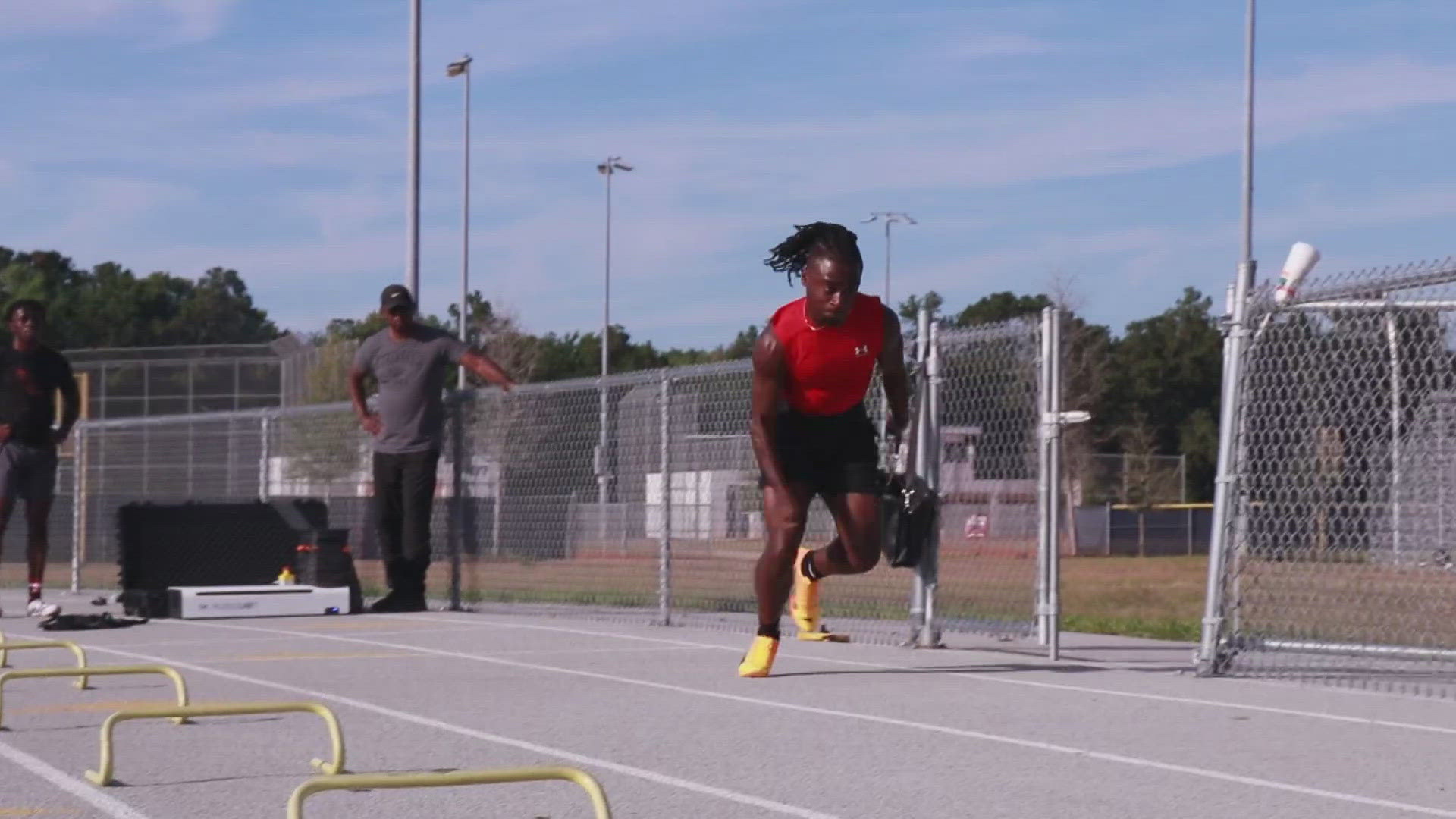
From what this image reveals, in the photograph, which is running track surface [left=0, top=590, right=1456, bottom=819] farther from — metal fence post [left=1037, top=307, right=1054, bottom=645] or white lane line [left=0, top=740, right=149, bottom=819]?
metal fence post [left=1037, top=307, right=1054, bottom=645]

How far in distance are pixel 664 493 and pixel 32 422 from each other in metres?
4.18

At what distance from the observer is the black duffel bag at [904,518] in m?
8.96

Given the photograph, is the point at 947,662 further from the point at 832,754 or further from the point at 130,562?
the point at 130,562

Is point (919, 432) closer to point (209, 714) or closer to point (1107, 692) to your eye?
point (1107, 692)

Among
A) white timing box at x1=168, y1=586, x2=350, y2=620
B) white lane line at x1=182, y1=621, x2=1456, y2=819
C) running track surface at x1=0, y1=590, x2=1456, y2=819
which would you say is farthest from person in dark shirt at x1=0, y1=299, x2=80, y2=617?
white lane line at x1=182, y1=621, x2=1456, y2=819

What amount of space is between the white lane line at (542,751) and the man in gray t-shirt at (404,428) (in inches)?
168

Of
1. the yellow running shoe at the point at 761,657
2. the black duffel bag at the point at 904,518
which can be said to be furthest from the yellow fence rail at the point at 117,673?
the black duffel bag at the point at 904,518

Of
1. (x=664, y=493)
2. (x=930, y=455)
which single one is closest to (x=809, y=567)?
(x=930, y=455)

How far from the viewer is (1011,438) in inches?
418

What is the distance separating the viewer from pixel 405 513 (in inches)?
538

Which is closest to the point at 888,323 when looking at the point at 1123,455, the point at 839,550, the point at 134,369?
the point at 839,550

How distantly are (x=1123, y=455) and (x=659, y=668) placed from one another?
4526cm

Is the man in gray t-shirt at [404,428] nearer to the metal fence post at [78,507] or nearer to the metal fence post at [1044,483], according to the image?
the metal fence post at [1044,483]

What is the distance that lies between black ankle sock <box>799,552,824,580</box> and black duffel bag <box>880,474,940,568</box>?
514 mm
